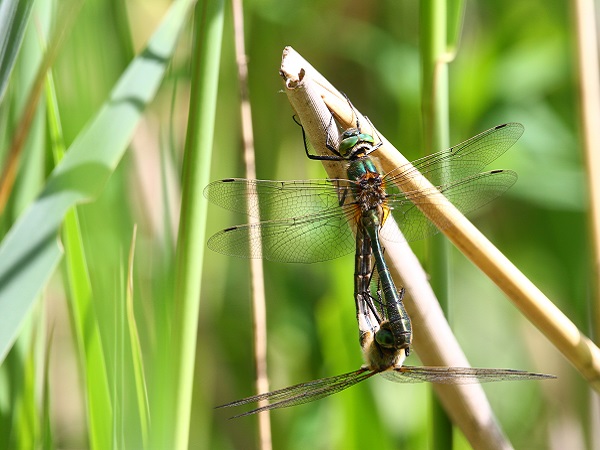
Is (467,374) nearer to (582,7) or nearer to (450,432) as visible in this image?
(450,432)

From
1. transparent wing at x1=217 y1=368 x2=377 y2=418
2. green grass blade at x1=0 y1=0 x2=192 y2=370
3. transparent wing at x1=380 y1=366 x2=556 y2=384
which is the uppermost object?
green grass blade at x1=0 y1=0 x2=192 y2=370

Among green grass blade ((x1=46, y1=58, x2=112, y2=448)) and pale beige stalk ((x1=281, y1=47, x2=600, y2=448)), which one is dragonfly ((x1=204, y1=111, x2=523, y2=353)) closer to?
pale beige stalk ((x1=281, y1=47, x2=600, y2=448))

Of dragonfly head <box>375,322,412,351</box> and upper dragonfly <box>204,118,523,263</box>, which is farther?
upper dragonfly <box>204,118,523,263</box>

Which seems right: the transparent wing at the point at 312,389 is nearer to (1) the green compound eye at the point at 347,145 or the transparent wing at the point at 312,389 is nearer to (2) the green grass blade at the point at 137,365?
(2) the green grass blade at the point at 137,365

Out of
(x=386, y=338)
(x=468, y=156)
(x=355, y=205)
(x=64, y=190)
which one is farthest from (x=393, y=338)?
(x=64, y=190)

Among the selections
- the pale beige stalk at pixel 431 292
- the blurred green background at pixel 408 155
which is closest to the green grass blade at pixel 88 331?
the pale beige stalk at pixel 431 292

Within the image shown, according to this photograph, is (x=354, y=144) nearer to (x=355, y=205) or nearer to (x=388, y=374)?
(x=355, y=205)

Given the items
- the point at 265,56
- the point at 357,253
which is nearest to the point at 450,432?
the point at 357,253

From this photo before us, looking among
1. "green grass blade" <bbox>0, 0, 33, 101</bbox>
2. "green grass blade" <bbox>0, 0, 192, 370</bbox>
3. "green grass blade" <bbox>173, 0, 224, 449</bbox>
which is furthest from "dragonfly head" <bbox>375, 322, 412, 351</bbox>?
"green grass blade" <bbox>0, 0, 33, 101</bbox>

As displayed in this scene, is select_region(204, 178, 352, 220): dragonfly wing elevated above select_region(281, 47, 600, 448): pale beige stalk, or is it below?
above
